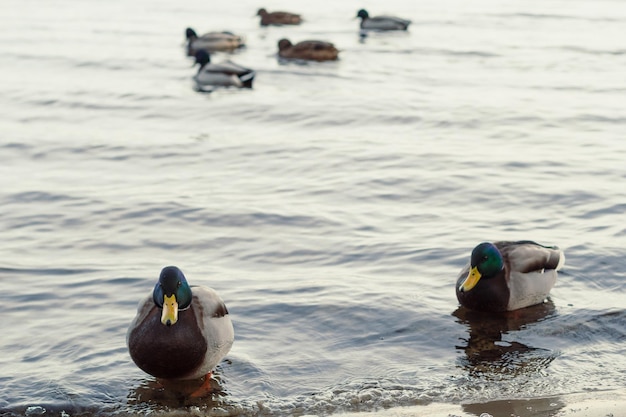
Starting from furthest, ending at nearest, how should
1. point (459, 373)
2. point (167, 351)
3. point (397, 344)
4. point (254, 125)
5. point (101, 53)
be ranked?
point (101, 53)
point (254, 125)
point (397, 344)
point (459, 373)
point (167, 351)

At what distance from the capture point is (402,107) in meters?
15.4

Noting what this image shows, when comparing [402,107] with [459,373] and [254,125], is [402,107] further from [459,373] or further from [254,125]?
[459,373]

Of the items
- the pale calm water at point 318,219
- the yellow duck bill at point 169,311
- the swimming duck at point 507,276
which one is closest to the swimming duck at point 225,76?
the pale calm water at point 318,219

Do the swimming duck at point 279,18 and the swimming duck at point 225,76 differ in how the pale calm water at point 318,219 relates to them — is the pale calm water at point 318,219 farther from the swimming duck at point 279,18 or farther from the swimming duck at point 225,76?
the swimming duck at point 279,18

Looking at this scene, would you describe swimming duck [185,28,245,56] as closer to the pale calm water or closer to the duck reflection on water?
the pale calm water

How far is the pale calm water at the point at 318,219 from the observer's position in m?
6.38

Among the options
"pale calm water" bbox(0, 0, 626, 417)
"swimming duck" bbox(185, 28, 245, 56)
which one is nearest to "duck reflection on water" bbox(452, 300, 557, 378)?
"pale calm water" bbox(0, 0, 626, 417)

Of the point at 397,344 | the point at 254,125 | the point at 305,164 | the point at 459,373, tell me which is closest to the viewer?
the point at 459,373

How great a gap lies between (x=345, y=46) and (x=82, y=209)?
43.2ft

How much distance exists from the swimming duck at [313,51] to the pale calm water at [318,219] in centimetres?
31

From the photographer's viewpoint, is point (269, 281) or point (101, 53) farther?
point (101, 53)

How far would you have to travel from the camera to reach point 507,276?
7680 millimetres

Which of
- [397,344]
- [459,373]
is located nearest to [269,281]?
[397,344]

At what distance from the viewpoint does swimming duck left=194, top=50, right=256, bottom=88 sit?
1818 centimetres
